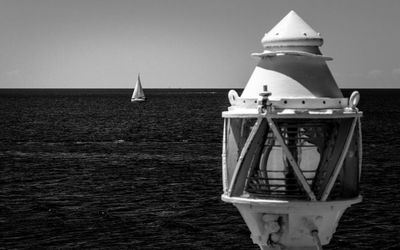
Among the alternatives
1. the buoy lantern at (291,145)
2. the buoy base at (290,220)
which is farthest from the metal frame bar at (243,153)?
the buoy base at (290,220)

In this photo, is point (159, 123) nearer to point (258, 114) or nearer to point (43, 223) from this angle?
point (43, 223)

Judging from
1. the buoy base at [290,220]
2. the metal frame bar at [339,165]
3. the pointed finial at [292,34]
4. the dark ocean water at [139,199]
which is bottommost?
the dark ocean water at [139,199]

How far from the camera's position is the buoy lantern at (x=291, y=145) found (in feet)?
32.7

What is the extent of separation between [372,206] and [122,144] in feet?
234

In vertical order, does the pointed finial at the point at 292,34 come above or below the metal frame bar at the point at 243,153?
above

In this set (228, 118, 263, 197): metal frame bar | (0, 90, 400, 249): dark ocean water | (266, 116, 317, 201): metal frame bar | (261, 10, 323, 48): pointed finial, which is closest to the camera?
(266, 116, 317, 201): metal frame bar

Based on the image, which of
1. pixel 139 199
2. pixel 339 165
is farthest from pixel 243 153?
pixel 139 199

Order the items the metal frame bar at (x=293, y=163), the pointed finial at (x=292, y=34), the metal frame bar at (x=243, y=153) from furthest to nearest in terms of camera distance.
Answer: the pointed finial at (x=292, y=34)
the metal frame bar at (x=243, y=153)
the metal frame bar at (x=293, y=163)

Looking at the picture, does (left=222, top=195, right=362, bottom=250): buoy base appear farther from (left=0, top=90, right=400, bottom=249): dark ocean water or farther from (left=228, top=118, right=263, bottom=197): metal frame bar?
(left=0, top=90, right=400, bottom=249): dark ocean water

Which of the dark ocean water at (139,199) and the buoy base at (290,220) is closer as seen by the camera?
the buoy base at (290,220)

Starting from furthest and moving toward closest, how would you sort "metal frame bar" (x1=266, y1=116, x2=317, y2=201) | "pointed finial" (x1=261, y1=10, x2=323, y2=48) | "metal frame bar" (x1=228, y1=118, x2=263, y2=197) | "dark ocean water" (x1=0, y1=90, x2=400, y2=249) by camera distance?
"dark ocean water" (x1=0, y1=90, x2=400, y2=249) < "pointed finial" (x1=261, y1=10, x2=323, y2=48) < "metal frame bar" (x1=228, y1=118, x2=263, y2=197) < "metal frame bar" (x1=266, y1=116, x2=317, y2=201)

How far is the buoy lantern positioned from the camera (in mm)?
9977

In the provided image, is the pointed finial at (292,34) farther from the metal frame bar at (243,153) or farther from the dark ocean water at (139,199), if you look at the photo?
the dark ocean water at (139,199)

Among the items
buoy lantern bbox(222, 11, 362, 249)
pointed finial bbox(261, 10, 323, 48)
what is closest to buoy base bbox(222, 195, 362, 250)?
buoy lantern bbox(222, 11, 362, 249)
